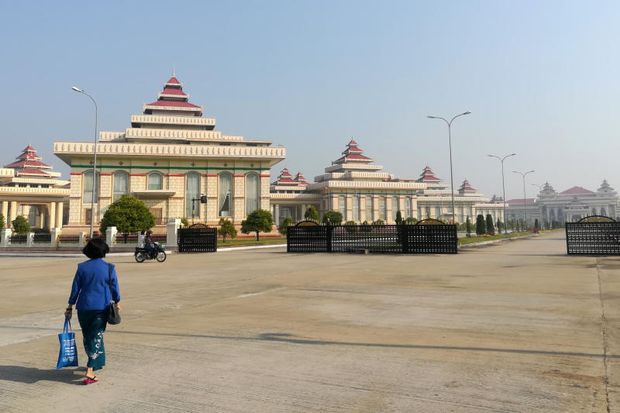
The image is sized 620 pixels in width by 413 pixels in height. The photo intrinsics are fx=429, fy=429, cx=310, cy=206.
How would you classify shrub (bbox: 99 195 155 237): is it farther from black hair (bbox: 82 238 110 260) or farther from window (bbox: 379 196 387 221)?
window (bbox: 379 196 387 221)

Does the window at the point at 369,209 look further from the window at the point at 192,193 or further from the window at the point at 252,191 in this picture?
the window at the point at 192,193

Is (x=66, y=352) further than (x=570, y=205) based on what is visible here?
No

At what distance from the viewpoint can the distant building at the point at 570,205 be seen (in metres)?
168

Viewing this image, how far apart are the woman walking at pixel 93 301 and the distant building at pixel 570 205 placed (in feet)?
581

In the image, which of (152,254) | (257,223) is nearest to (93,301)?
(152,254)

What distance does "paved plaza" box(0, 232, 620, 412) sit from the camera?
3727 mm

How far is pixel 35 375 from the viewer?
4.45m

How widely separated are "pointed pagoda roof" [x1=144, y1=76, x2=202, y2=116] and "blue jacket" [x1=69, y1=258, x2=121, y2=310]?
6207 centimetres

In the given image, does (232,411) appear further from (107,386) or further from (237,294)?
(237,294)

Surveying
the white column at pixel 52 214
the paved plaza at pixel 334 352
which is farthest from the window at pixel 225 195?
the paved plaza at pixel 334 352

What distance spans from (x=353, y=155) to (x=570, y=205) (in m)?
122

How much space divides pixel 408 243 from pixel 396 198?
6501 cm

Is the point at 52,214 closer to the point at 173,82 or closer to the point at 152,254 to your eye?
the point at 173,82

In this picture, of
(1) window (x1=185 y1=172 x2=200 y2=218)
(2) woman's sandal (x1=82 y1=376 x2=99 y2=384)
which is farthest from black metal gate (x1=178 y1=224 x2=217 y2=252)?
(1) window (x1=185 y1=172 x2=200 y2=218)
